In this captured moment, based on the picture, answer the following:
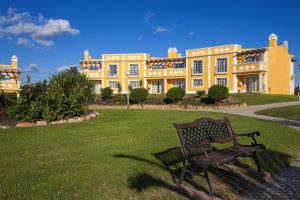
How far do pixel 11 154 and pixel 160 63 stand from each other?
41.5m

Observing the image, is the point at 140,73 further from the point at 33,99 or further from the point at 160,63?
the point at 33,99

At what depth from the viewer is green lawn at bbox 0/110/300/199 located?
4184mm

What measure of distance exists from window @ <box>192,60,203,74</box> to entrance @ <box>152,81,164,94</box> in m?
7.35

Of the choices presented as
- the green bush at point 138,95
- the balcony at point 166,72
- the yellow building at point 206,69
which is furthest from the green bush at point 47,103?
the balcony at point 166,72

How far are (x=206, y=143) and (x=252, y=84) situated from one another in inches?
1390

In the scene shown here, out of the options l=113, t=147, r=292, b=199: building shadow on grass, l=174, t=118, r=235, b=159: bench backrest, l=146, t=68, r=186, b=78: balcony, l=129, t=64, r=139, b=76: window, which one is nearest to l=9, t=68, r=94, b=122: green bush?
l=113, t=147, r=292, b=199: building shadow on grass

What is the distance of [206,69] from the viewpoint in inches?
1608

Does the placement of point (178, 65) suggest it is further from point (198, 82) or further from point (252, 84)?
point (252, 84)

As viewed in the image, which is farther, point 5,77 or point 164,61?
point 164,61

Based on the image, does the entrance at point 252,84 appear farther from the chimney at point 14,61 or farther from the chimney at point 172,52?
the chimney at point 14,61

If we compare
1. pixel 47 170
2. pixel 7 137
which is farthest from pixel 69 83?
pixel 47 170

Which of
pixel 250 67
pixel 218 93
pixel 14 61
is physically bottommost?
pixel 218 93

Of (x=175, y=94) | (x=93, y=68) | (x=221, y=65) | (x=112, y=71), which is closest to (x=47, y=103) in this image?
(x=175, y=94)

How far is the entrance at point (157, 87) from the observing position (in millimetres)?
47719
